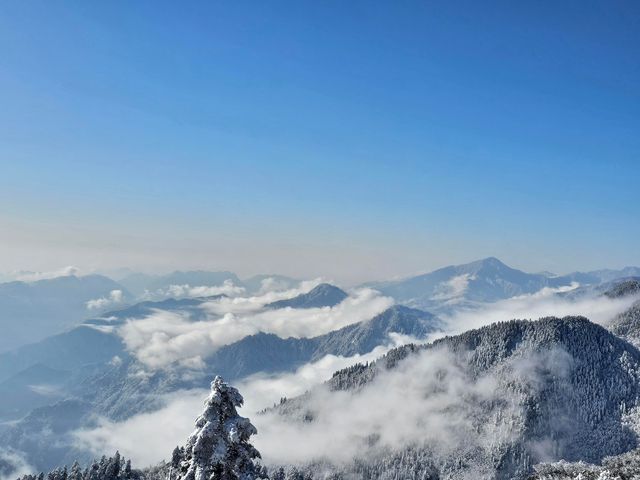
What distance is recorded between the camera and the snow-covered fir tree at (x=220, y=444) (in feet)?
93.1

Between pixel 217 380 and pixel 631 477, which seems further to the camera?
pixel 631 477

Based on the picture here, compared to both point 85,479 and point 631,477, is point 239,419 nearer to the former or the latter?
point 631,477

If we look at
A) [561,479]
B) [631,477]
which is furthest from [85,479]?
[631,477]

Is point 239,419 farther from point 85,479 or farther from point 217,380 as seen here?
point 85,479

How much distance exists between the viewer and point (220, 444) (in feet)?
93.8

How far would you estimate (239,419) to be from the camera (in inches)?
1145

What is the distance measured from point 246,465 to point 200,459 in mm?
2785

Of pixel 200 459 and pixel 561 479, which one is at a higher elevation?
pixel 200 459

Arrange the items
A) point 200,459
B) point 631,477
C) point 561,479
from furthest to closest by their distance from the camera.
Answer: point 561,479 < point 631,477 < point 200,459

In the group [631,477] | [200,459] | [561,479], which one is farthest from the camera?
[561,479]

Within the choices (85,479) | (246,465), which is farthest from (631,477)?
(85,479)

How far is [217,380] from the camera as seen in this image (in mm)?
29047

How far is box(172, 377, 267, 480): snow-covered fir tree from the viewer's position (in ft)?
93.1

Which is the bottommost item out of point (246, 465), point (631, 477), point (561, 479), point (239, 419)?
point (561, 479)
